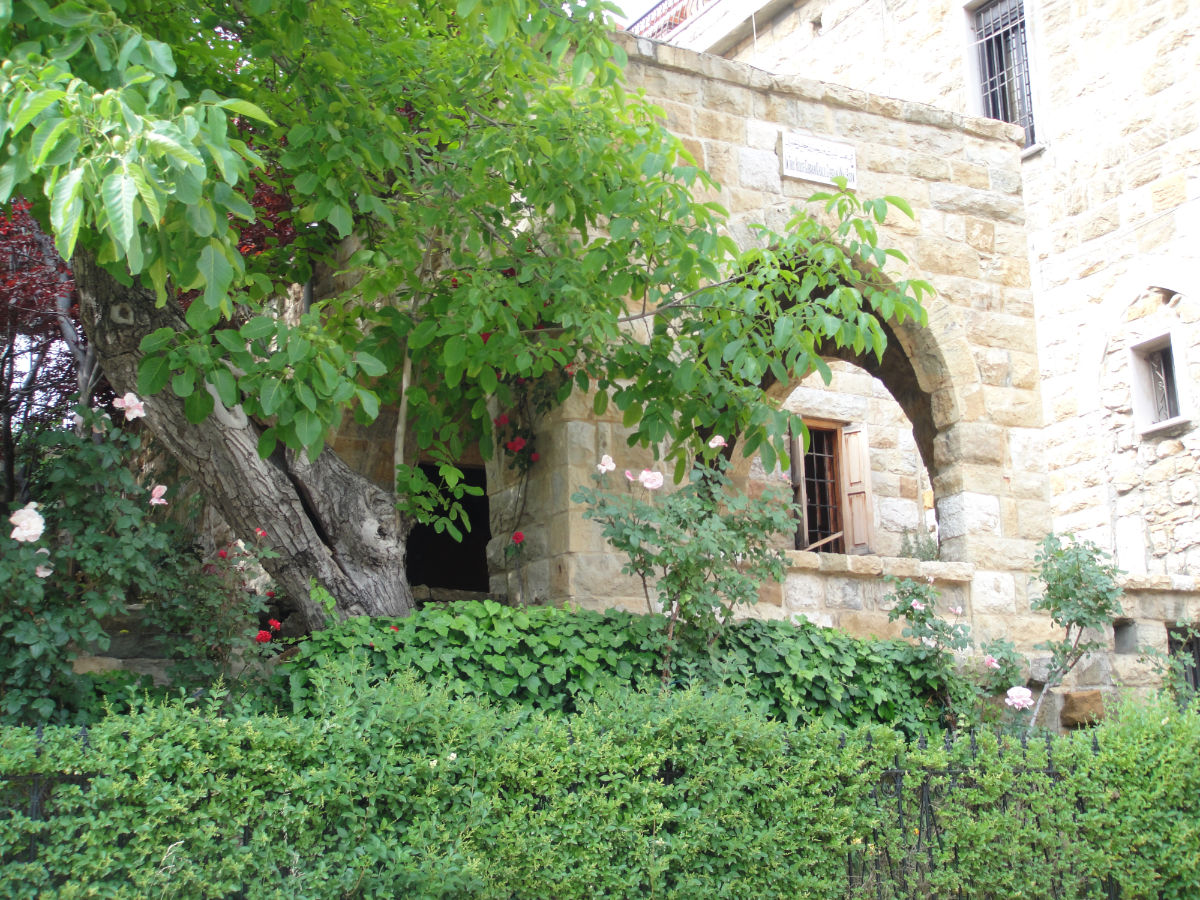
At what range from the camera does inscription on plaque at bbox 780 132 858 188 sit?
271 inches

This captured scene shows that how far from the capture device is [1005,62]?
1154 centimetres

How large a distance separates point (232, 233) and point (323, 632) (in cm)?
172

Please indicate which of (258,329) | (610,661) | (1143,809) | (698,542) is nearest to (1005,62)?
(698,542)

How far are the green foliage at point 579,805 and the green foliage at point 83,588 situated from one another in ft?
1.85

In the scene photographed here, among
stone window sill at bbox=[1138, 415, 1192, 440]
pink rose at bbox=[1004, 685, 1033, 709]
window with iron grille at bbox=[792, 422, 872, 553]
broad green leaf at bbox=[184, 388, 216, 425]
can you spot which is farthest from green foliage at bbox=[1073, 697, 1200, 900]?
window with iron grille at bbox=[792, 422, 872, 553]

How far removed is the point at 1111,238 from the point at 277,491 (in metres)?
8.12

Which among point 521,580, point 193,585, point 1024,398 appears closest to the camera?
point 193,585

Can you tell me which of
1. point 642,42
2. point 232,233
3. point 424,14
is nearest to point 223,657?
point 232,233

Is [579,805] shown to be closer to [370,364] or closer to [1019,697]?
A: [370,364]

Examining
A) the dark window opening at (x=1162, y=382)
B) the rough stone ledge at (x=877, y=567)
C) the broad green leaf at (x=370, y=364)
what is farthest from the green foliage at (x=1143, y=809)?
the dark window opening at (x=1162, y=382)

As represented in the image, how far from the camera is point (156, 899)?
2996 millimetres

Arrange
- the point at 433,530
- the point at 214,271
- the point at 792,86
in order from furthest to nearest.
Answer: the point at 433,530
the point at 792,86
the point at 214,271

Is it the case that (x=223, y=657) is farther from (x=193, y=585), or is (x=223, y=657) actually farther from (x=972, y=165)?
(x=972, y=165)

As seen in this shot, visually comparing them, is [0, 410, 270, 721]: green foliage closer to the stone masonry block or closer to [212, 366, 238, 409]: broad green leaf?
[212, 366, 238, 409]: broad green leaf
